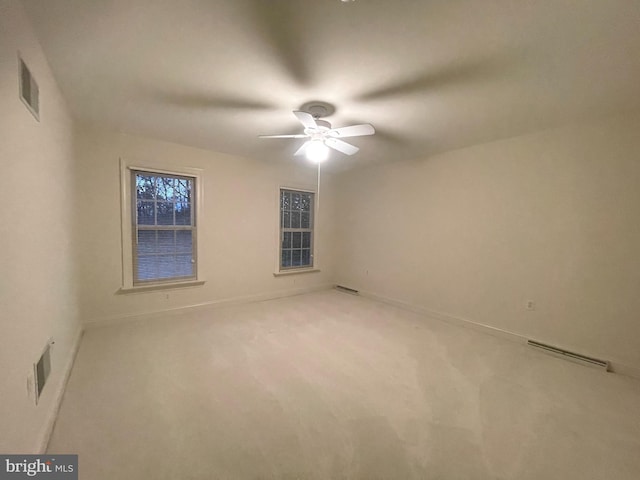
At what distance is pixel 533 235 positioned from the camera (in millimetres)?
2982

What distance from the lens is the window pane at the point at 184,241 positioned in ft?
12.4

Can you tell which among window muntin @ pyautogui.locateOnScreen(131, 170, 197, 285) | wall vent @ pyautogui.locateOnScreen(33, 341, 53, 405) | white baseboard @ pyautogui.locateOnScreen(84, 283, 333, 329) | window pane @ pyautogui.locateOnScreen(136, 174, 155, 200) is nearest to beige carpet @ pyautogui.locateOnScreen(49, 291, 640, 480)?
white baseboard @ pyautogui.locateOnScreen(84, 283, 333, 329)

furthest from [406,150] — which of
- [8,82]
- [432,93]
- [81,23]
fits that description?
[8,82]

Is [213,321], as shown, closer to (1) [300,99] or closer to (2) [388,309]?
(2) [388,309]

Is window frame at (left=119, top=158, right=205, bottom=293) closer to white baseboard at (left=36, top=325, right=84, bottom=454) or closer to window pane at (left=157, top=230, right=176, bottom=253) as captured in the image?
window pane at (left=157, top=230, right=176, bottom=253)

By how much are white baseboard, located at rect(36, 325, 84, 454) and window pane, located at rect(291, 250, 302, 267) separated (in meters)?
3.16

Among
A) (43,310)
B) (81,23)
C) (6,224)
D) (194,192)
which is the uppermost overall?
(81,23)

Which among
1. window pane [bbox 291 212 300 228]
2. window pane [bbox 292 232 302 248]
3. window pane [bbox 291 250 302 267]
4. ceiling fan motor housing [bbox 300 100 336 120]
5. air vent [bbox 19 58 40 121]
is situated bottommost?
window pane [bbox 291 250 302 267]

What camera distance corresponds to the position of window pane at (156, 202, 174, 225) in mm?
3629

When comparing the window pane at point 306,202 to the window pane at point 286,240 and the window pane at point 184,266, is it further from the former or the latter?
the window pane at point 184,266

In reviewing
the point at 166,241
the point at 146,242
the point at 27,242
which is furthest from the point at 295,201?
the point at 27,242

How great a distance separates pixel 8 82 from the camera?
119 centimetres

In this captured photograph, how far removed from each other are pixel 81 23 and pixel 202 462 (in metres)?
2.51

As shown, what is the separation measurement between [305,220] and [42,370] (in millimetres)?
4123
